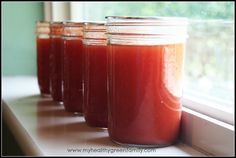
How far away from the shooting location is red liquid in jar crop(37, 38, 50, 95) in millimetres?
1241

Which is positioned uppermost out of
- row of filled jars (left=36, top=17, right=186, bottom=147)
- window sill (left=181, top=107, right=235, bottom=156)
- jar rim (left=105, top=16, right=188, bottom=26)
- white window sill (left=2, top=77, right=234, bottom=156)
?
jar rim (left=105, top=16, right=188, bottom=26)

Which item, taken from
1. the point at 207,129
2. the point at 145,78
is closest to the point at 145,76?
the point at 145,78

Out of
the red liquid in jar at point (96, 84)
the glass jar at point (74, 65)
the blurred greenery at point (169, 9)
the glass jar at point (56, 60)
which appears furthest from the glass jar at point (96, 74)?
the blurred greenery at point (169, 9)

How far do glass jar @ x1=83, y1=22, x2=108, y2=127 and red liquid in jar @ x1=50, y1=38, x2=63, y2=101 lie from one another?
255 mm

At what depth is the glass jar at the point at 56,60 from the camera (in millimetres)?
1110

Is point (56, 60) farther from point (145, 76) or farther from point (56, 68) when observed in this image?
point (145, 76)

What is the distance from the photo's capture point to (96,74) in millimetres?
848

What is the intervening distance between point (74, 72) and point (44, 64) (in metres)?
0.29

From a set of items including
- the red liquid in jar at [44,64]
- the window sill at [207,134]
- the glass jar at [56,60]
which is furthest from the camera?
the red liquid in jar at [44,64]

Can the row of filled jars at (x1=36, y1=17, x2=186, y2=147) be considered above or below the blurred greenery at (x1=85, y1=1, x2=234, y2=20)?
below

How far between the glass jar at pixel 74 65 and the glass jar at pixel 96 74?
11 cm

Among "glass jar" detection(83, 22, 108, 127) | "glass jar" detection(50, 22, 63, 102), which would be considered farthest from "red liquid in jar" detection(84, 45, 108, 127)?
"glass jar" detection(50, 22, 63, 102)

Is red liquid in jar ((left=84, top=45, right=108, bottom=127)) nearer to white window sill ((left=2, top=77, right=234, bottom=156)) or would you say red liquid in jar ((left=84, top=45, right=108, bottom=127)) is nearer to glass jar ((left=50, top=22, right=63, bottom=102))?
white window sill ((left=2, top=77, right=234, bottom=156))

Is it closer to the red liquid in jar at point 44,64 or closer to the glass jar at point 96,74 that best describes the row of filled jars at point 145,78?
the glass jar at point 96,74
